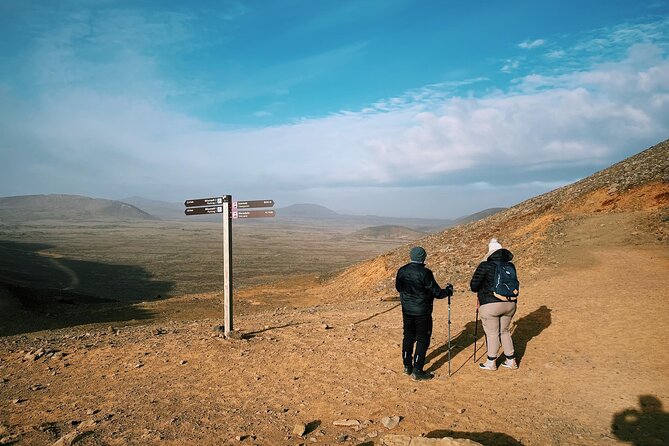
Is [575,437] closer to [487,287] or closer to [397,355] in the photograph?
[487,287]

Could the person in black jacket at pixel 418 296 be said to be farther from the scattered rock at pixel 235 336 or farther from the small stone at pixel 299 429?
the scattered rock at pixel 235 336

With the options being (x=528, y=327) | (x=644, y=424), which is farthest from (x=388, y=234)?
(x=644, y=424)

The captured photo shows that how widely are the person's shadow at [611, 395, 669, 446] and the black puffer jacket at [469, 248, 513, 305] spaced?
2185 mm

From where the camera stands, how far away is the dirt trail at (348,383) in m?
5.41

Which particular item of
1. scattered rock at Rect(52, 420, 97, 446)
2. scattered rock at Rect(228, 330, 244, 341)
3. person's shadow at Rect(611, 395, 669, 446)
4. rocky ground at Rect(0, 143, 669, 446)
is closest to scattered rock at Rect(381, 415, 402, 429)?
rocky ground at Rect(0, 143, 669, 446)

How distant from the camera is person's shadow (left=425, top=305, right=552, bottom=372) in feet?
26.3

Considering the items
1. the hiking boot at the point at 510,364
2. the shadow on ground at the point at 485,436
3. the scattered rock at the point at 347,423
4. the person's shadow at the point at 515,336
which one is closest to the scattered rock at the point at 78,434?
the scattered rock at the point at 347,423

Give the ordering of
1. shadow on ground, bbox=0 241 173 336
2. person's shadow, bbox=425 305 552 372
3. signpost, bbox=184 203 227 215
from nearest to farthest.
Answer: person's shadow, bbox=425 305 552 372
signpost, bbox=184 203 227 215
shadow on ground, bbox=0 241 173 336

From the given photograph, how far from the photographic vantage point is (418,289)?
21.5 ft

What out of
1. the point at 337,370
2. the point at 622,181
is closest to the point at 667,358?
the point at 337,370

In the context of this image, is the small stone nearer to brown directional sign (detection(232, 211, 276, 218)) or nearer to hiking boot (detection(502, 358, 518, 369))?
hiking boot (detection(502, 358, 518, 369))

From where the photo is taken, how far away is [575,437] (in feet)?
16.5

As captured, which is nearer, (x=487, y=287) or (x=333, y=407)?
(x=333, y=407)

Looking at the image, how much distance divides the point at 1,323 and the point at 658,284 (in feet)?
73.1
